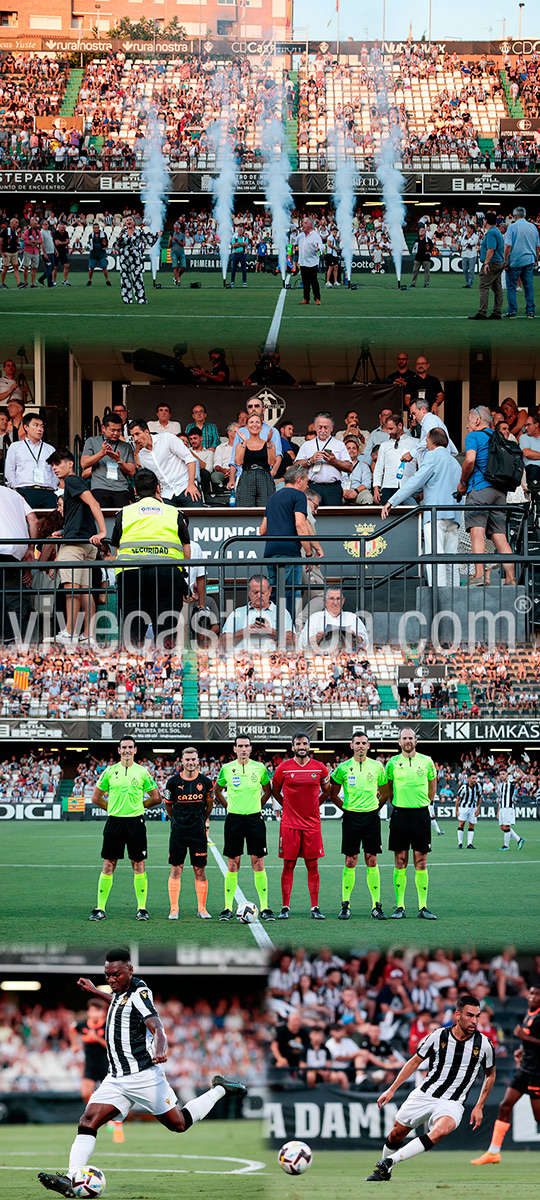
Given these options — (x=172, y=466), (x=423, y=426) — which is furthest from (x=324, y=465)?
(x=172, y=466)

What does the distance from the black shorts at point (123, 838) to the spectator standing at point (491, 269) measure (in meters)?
11.5

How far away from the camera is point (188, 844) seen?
30.5 feet

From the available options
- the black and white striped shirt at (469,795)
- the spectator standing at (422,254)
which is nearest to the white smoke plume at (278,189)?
the spectator standing at (422,254)

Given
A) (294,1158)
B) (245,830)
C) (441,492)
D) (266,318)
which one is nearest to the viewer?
(294,1158)

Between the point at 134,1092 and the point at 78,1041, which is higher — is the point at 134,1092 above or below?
above

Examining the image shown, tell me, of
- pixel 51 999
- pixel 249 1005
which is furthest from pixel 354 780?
pixel 51 999

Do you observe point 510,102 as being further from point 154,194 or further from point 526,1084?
point 526,1084

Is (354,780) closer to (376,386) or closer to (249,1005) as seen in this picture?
(249,1005)

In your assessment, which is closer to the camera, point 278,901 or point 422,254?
point 278,901

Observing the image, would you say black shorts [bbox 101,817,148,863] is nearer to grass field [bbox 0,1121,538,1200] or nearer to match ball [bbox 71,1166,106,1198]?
grass field [bbox 0,1121,538,1200]

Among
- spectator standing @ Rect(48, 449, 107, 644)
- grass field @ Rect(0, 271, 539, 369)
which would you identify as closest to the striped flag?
spectator standing @ Rect(48, 449, 107, 644)

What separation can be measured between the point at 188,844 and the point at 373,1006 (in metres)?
1.78

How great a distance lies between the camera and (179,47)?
20.5m

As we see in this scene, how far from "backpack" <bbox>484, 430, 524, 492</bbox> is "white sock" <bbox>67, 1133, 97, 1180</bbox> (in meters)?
6.41
